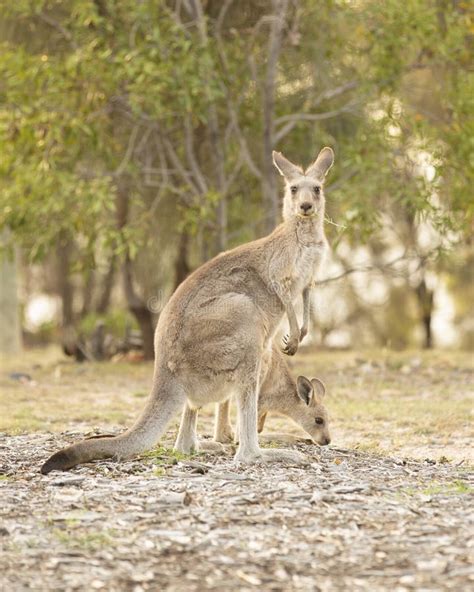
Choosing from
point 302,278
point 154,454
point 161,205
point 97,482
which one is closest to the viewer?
point 97,482

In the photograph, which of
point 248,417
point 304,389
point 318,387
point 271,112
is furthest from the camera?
point 271,112

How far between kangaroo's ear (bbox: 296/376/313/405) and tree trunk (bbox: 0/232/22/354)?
11.5 m

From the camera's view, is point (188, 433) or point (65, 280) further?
point (65, 280)

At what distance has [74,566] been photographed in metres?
4.63

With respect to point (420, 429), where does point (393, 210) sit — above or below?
above

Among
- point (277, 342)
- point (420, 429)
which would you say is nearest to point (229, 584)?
point (277, 342)

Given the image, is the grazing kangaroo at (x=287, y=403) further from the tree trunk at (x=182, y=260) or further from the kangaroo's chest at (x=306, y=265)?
the tree trunk at (x=182, y=260)

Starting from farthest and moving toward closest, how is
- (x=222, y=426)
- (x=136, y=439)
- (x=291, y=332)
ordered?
(x=222, y=426) → (x=291, y=332) → (x=136, y=439)

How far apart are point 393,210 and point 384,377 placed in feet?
14.0

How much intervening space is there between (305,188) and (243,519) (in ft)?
10.0

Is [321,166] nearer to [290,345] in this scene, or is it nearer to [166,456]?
[290,345]

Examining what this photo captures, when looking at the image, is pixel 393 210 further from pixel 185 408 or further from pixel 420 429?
pixel 185 408

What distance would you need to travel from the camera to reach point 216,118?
1473 cm

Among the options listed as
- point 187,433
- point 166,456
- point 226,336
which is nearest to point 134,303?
point 187,433
